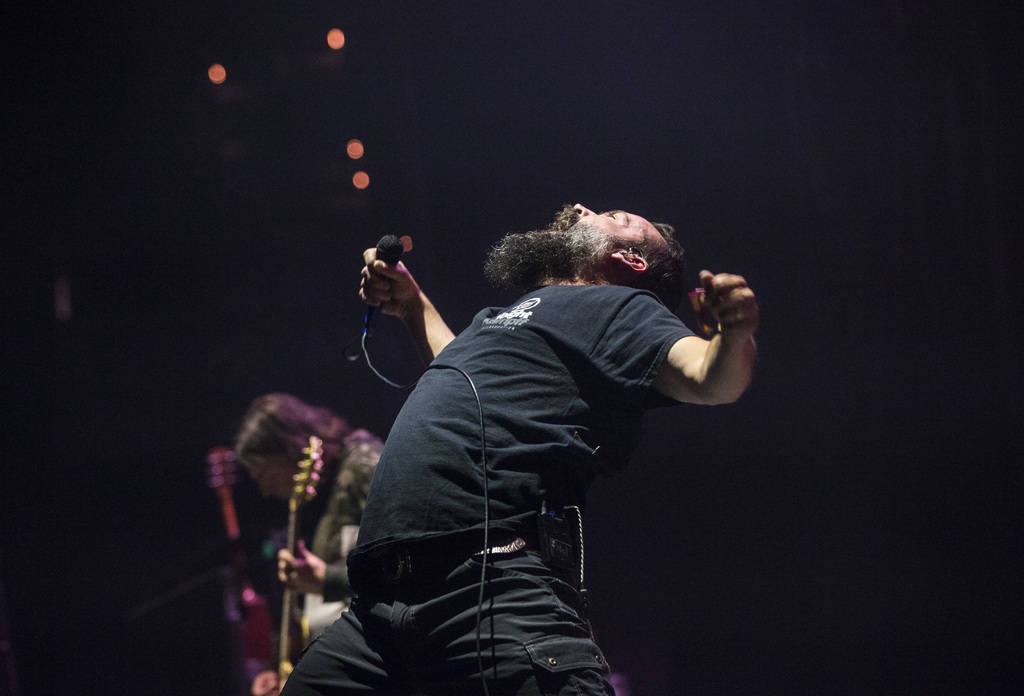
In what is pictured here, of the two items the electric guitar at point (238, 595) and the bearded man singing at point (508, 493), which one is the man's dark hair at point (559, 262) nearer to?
the bearded man singing at point (508, 493)

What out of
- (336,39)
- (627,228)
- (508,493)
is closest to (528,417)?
(508,493)

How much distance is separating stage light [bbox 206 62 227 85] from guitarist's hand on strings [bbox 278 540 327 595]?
89.5 inches

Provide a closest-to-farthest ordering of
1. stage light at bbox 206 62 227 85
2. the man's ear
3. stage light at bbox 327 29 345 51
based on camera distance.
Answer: the man's ear
stage light at bbox 327 29 345 51
stage light at bbox 206 62 227 85

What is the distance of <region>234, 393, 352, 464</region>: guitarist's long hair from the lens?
119 inches

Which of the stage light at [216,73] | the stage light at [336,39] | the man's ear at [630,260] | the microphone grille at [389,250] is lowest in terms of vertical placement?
the man's ear at [630,260]

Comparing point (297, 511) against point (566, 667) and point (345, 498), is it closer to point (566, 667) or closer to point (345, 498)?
point (345, 498)

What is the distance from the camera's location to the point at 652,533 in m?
3.39

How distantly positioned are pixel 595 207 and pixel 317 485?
1473 millimetres

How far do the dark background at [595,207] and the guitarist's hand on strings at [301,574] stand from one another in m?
1.18

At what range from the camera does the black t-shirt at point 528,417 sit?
1395 mm

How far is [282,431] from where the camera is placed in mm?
3043

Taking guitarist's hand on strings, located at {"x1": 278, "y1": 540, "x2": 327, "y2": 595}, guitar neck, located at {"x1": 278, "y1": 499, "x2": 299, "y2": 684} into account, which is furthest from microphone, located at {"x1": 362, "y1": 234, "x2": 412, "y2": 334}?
guitar neck, located at {"x1": 278, "y1": 499, "x2": 299, "y2": 684}

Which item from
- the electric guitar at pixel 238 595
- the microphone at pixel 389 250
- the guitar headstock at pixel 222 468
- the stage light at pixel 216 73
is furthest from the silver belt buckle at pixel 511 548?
the stage light at pixel 216 73

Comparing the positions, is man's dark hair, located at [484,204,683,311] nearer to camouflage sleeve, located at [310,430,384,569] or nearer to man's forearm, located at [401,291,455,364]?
man's forearm, located at [401,291,455,364]
